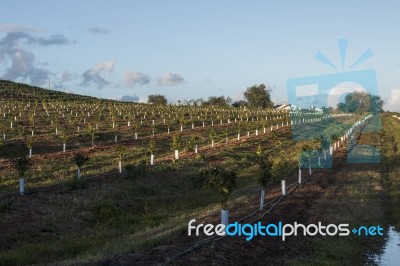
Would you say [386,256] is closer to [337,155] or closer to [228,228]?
[228,228]

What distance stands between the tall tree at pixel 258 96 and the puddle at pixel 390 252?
153 meters

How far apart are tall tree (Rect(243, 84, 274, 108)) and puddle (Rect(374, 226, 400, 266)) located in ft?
503

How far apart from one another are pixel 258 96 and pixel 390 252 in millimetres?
158802

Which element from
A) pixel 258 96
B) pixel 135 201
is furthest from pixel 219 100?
pixel 135 201

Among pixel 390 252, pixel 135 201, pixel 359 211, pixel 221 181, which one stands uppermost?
pixel 221 181

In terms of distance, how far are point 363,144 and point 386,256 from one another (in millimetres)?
53073

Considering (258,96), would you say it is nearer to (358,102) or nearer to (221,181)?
Result: (358,102)

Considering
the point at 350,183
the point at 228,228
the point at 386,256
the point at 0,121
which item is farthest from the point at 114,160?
the point at 0,121

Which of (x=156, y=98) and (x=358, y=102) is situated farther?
(x=156, y=98)

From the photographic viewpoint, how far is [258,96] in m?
179

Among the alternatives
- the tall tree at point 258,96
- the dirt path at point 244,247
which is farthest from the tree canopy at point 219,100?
the dirt path at point 244,247

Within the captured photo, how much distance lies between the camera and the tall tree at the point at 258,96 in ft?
Result: 583

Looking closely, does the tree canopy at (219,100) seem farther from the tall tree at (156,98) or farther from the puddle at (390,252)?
the puddle at (390,252)

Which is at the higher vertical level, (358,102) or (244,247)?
(358,102)
